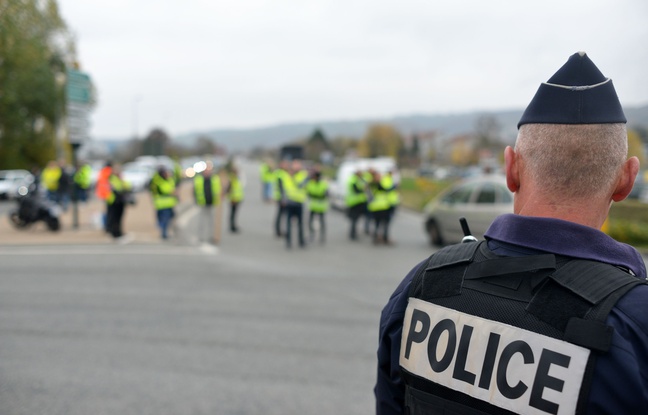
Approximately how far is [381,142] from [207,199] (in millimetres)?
90553

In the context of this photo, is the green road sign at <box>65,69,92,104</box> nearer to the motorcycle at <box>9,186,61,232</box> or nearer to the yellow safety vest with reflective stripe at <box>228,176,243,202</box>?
the motorcycle at <box>9,186,61,232</box>

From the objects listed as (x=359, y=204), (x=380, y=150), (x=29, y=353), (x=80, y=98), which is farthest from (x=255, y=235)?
(x=380, y=150)

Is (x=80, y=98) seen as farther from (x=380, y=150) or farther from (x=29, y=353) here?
(x=380, y=150)

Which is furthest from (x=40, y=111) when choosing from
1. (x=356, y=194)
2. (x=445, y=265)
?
(x=445, y=265)

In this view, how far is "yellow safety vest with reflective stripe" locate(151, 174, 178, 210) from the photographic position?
48.4 ft

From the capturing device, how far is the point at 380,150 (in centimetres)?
10175

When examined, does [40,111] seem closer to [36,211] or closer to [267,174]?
[267,174]

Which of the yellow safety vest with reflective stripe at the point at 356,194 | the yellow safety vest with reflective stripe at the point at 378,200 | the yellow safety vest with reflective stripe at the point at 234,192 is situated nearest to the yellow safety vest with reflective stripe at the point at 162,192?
the yellow safety vest with reflective stripe at the point at 234,192

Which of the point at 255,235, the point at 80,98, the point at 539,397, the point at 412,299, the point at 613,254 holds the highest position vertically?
the point at 80,98

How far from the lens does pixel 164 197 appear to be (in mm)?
14750

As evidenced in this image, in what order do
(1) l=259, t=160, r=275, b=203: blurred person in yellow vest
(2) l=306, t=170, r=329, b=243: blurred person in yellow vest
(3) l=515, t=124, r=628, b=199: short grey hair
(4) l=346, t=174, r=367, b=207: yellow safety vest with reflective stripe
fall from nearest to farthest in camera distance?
(3) l=515, t=124, r=628, b=199: short grey hair
(2) l=306, t=170, r=329, b=243: blurred person in yellow vest
(4) l=346, t=174, r=367, b=207: yellow safety vest with reflective stripe
(1) l=259, t=160, r=275, b=203: blurred person in yellow vest

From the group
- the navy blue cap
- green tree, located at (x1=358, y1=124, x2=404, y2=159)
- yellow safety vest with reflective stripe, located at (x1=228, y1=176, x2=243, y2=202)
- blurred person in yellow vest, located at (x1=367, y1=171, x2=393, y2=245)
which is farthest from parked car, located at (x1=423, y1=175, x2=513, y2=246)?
green tree, located at (x1=358, y1=124, x2=404, y2=159)

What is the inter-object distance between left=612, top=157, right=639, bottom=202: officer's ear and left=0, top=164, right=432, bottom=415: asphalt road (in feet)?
11.0

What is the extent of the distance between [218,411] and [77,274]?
6.29m
